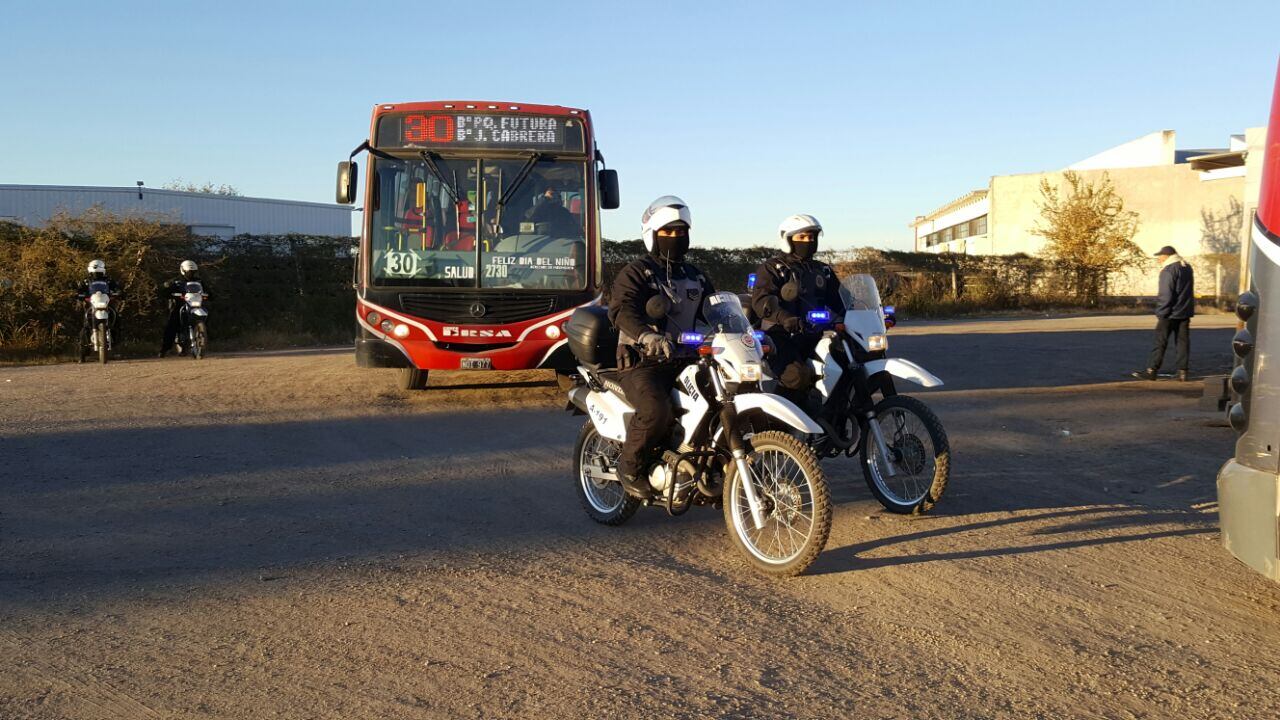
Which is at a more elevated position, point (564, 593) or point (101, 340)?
point (101, 340)

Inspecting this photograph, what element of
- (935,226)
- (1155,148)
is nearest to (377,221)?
(1155,148)

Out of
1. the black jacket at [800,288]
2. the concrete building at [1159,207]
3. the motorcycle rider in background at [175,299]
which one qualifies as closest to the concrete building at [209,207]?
the motorcycle rider in background at [175,299]

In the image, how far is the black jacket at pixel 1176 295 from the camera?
13647 mm

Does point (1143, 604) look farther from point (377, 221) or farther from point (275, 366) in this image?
point (275, 366)

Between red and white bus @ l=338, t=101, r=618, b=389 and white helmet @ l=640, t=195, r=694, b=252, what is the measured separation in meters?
5.67

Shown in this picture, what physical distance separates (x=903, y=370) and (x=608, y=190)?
249 inches

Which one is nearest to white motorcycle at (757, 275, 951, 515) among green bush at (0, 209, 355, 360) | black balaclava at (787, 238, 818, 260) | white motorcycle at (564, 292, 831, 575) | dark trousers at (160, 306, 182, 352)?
black balaclava at (787, 238, 818, 260)

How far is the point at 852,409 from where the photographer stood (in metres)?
6.79

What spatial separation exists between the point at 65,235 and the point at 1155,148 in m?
→ 53.0

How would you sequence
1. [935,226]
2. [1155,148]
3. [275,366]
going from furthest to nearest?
[935,226] → [1155,148] → [275,366]

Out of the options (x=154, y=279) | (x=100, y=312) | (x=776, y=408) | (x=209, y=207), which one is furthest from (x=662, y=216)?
(x=209, y=207)

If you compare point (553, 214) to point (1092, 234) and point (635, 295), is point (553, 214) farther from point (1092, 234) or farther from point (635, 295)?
point (1092, 234)

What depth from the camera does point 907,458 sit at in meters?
6.44

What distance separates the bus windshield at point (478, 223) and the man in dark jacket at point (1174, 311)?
7.62m
